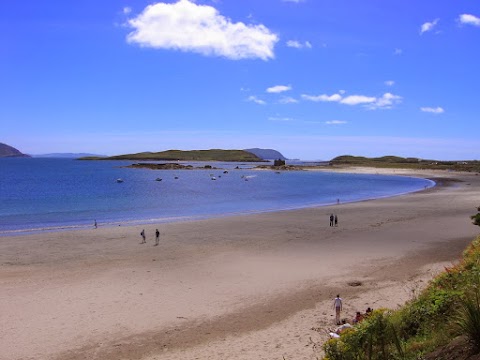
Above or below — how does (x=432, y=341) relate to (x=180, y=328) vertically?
above

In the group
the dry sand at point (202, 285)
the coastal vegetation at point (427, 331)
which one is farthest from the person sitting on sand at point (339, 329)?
the coastal vegetation at point (427, 331)

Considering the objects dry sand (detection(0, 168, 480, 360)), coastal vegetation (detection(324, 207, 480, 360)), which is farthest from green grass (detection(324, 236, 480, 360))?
dry sand (detection(0, 168, 480, 360))

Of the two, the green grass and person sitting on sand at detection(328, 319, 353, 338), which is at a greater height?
the green grass

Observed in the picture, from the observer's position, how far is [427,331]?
8219 millimetres

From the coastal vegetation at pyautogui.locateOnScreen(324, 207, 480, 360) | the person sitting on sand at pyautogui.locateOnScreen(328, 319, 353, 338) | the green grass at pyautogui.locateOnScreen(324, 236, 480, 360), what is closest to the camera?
the coastal vegetation at pyautogui.locateOnScreen(324, 207, 480, 360)

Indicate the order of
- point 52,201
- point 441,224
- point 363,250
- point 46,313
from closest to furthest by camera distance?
point 46,313, point 363,250, point 441,224, point 52,201

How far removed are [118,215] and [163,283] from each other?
2643 cm

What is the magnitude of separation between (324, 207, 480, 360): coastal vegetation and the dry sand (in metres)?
3.84

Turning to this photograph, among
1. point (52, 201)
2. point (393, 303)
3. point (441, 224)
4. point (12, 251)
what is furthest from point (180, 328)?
point (52, 201)

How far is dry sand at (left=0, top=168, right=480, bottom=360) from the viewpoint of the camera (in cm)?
1298

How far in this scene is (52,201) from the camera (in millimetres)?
54844

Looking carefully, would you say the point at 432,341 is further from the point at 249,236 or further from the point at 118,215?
the point at 118,215

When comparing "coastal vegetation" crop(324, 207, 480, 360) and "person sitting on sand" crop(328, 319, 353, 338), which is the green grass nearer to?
"coastal vegetation" crop(324, 207, 480, 360)

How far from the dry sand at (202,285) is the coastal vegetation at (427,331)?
3836 millimetres
